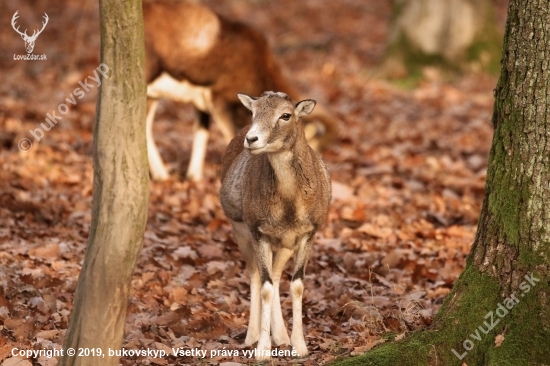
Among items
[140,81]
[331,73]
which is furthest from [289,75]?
[140,81]

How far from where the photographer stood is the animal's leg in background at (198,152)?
12312mm

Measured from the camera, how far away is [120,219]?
5164 mm

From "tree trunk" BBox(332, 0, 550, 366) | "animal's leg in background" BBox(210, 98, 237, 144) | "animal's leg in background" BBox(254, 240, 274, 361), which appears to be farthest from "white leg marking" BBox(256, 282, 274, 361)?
"animal's leg in background" BBox(210, 98, 237, 144)

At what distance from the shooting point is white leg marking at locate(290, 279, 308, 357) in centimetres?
636

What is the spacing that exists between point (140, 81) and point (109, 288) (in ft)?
4.42

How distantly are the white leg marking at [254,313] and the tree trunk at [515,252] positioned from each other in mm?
1078

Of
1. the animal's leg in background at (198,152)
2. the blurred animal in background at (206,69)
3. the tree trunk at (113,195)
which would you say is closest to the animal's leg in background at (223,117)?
the blurred animal in background at (206,69)

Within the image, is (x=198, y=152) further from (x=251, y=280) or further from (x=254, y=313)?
(x=254, y=313)

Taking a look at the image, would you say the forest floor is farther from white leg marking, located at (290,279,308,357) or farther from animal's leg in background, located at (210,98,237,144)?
animal's leg in background, located at (210,98,237,144)

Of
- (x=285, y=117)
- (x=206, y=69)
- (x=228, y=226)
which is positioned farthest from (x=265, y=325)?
(x=206, y=69)

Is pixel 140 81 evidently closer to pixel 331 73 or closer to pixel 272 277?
pixel 272 277

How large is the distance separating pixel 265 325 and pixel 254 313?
434 mm

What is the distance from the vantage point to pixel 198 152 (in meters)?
12.4

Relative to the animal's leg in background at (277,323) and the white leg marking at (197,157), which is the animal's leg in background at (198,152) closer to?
the white leg marking at (197,157)
